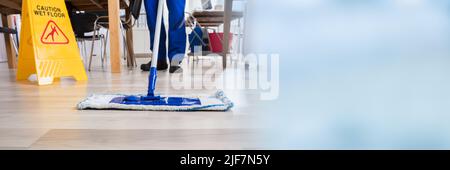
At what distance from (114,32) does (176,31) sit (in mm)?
377

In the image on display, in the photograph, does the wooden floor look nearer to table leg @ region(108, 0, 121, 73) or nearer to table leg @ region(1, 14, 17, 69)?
table leg @ region(108, 0, 121, 73)

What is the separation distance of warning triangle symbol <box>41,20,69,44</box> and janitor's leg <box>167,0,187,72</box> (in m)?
0.62

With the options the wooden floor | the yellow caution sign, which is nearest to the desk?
the yellow caution sign

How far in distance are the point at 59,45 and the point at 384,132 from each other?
1.51 m

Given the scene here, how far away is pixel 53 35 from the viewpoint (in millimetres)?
1516

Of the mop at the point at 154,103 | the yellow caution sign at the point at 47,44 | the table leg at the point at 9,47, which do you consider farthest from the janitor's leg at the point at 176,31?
the table leg at the point at 9,47

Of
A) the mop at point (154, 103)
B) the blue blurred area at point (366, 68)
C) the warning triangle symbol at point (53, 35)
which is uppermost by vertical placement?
the warning triangle symbol at point (53, 35)

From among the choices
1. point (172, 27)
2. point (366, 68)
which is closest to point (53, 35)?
point (172, 27)

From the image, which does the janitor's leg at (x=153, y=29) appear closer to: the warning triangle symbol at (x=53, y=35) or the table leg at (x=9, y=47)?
the warning triangle symbol at (x=53, y=35)

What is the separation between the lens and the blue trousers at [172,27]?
1.88 metres

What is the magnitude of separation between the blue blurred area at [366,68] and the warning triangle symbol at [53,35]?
126 centimetres

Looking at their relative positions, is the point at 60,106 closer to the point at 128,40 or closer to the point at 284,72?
the point at 284,72
